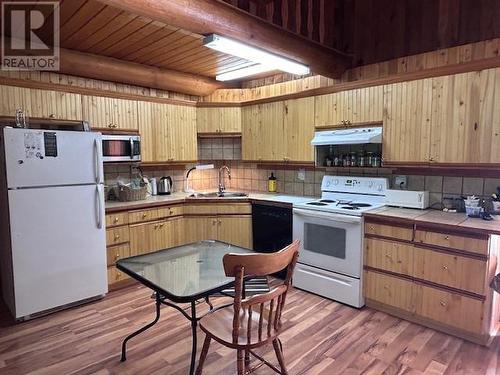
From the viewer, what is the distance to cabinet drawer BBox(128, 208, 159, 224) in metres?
3.54

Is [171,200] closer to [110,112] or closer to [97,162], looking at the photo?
[97,162]

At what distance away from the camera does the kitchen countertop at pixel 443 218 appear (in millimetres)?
2359

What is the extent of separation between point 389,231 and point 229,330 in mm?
1719

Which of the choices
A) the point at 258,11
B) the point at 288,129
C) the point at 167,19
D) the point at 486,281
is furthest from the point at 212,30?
the point at 486,281

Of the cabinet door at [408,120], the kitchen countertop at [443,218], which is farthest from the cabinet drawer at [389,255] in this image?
the cabinet door at [408,120]

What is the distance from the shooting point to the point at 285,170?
437cm

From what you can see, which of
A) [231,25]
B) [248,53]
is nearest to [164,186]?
[248,53]

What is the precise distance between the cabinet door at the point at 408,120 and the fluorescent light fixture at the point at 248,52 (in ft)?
3.04

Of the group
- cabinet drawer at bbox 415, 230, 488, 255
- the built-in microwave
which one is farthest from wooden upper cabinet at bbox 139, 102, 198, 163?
cabinet drawer at bbox 415, 230, 488, 255

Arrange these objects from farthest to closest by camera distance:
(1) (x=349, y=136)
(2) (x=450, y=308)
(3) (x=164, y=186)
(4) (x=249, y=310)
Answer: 1. (3) (x=164, y=186)
2. (1) (x=349, y=136)
3. (2) (x=450, y=308)
4. (4) (x=249, y=310)

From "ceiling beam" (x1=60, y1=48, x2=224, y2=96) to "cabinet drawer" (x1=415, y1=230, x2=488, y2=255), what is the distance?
324 cm

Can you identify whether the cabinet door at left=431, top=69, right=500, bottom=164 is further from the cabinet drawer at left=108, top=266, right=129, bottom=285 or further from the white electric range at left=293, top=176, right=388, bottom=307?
the cabinet drawer at left=108, top=266, right=129, bottom=285

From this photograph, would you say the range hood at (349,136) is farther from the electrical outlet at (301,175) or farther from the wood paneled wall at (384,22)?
the wood paneled wall at (384,22)

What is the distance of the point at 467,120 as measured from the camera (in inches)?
103
